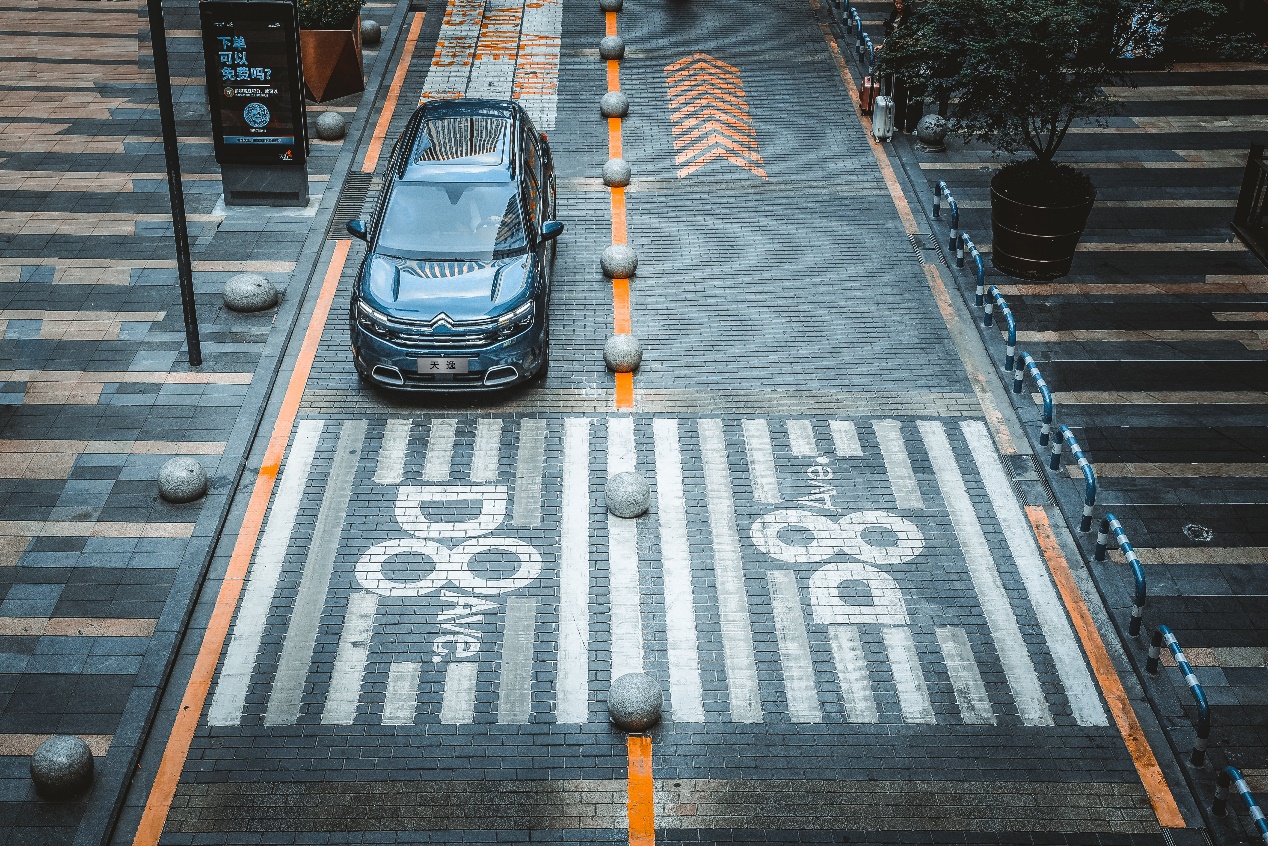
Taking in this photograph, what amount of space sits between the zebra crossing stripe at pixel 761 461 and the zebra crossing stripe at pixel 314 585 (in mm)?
3789

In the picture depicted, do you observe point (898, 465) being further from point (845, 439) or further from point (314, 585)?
point (314, 585)

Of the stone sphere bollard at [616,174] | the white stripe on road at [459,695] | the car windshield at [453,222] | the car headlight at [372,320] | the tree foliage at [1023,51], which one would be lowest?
the white stripe on road at [459,695]

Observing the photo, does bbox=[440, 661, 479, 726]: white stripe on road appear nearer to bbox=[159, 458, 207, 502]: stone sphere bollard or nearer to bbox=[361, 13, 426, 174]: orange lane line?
bbox=[159, 458, 207, 502]: stone sphere bollard

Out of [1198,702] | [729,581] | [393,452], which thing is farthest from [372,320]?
[1198,702]

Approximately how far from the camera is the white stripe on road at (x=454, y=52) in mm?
20844

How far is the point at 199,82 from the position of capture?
20.8 metres

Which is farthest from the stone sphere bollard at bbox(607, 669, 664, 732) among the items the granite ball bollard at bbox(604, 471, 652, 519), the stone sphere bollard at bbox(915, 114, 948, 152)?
the stone sphere bollard at bbox(915, 114, 948, 152)

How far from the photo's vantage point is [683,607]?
1105 centimetres

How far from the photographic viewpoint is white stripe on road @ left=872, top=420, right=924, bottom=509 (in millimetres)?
12336

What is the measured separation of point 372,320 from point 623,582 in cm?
412

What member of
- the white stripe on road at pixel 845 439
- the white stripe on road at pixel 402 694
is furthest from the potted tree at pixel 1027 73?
the white stripe on road at pixel 402 694

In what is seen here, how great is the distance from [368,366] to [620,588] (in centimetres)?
401

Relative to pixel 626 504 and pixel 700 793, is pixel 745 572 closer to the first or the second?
pixel 626 504

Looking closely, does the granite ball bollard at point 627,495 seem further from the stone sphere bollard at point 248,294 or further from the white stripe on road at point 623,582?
the stone sphere bollard at point 248,294
